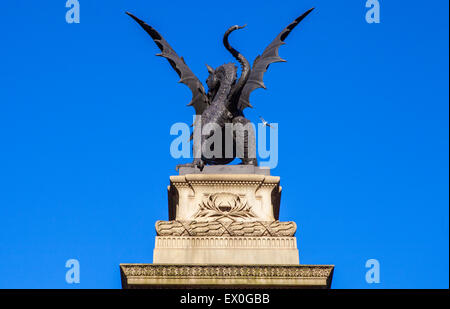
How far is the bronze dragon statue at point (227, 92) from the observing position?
19016 millimetres

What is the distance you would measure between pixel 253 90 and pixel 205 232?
15.2 feet

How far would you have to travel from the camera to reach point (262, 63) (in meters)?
20.3

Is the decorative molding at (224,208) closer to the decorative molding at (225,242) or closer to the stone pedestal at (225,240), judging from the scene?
the stone pedestal at (225,240)

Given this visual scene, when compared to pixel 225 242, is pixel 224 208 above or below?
above

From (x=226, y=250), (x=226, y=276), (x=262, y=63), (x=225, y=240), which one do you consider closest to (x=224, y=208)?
(x=225, y=240)

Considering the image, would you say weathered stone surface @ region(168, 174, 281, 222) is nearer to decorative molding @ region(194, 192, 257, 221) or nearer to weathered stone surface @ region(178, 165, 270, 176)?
decorative molding @ region(194, 192, 257, 221)

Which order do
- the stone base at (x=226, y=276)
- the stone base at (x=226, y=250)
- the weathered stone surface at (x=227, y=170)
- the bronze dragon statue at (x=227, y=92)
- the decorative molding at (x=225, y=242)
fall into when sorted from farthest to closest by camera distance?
1. the bronze dragon statue at (x=227, y=92)
2. the weathered stone surface at (x=227, y=170)
3. the decorative molding at (x=225, y=242)
4. the stone base at (x=226, y=250)
5. the stone base at (x=226, y=276)

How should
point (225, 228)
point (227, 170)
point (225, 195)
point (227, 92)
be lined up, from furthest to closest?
point (227, 92), point (227, 170), point (225, 195), point (225, 228)

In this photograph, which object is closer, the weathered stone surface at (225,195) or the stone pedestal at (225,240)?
the stone pedestal at (225,240)

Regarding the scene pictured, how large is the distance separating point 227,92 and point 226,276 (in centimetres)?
540

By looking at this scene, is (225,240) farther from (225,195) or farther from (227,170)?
(227,170)

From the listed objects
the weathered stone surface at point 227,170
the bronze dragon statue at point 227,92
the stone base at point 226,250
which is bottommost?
the stone base at point 226,250

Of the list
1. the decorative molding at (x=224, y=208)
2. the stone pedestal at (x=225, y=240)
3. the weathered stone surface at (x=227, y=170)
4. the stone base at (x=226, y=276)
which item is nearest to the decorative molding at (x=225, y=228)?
the stone pedestal at (x=225, y=240)
